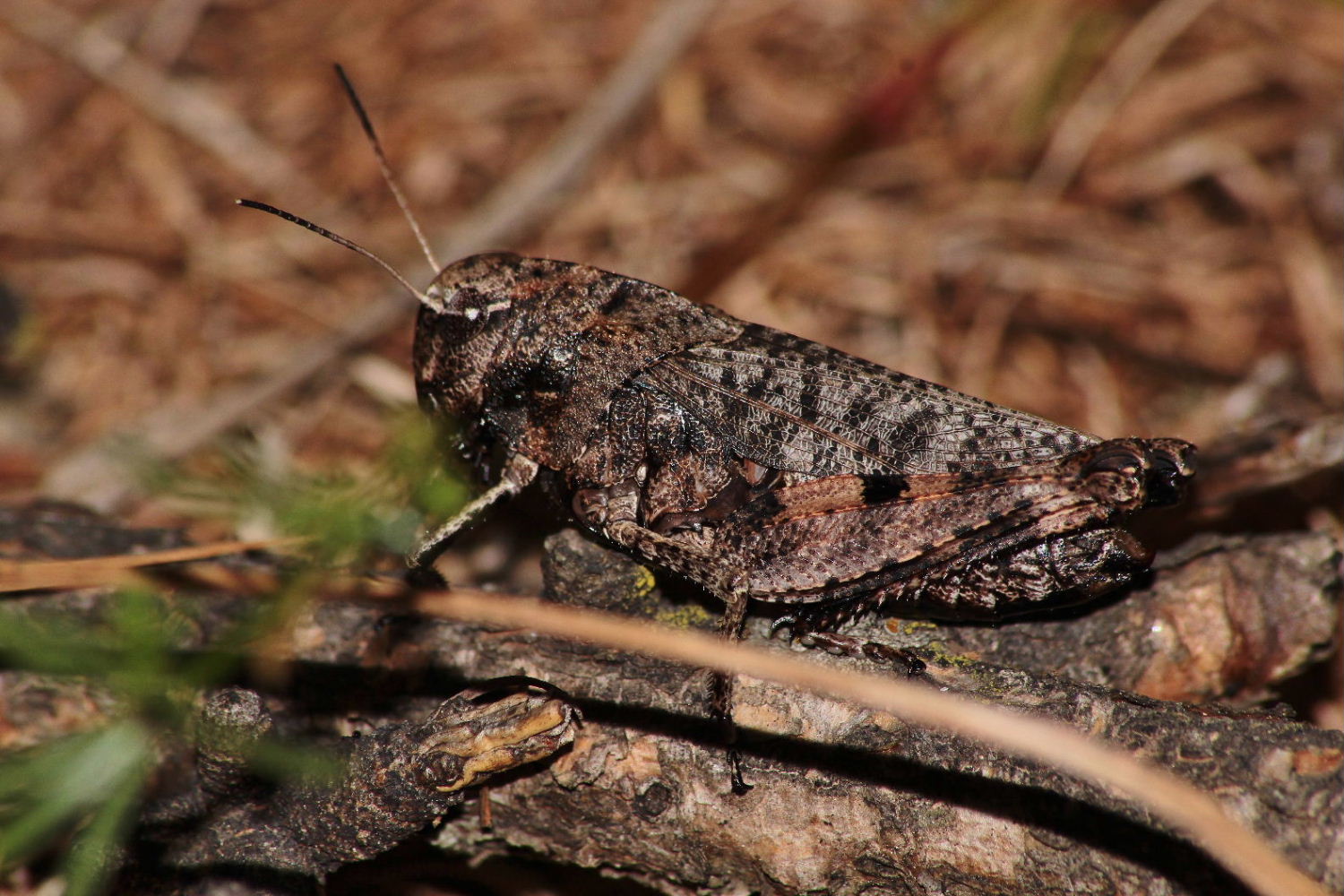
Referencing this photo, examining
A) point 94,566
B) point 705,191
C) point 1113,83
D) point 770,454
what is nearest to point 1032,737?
point 770,454

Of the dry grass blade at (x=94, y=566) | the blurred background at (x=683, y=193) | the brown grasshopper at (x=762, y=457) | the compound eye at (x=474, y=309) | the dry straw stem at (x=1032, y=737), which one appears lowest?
the dry straw stem at (x=1032, y=737)

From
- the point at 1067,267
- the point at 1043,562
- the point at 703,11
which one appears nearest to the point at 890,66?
the point at 703,11

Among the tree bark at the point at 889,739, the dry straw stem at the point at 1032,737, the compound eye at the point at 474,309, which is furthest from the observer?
the compound eye at the point at 474,309

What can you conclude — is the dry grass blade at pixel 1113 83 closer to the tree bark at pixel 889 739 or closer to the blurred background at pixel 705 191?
the blurred background at pixel 705 191

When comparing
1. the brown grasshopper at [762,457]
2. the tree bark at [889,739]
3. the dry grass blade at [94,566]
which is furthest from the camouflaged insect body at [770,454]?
the dry grass blade at [94,566]

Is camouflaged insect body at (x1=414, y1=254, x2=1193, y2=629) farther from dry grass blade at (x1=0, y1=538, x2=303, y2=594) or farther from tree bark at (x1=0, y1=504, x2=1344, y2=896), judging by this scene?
dry grass blade at (x1=0, y1=538, x2=303, y2=594)

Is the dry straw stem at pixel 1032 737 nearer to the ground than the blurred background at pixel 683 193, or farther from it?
nearer to the ground

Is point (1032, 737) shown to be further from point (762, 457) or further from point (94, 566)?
point (94, 566)

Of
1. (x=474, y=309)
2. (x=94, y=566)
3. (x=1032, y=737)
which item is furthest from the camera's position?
(x=474, y=309)
